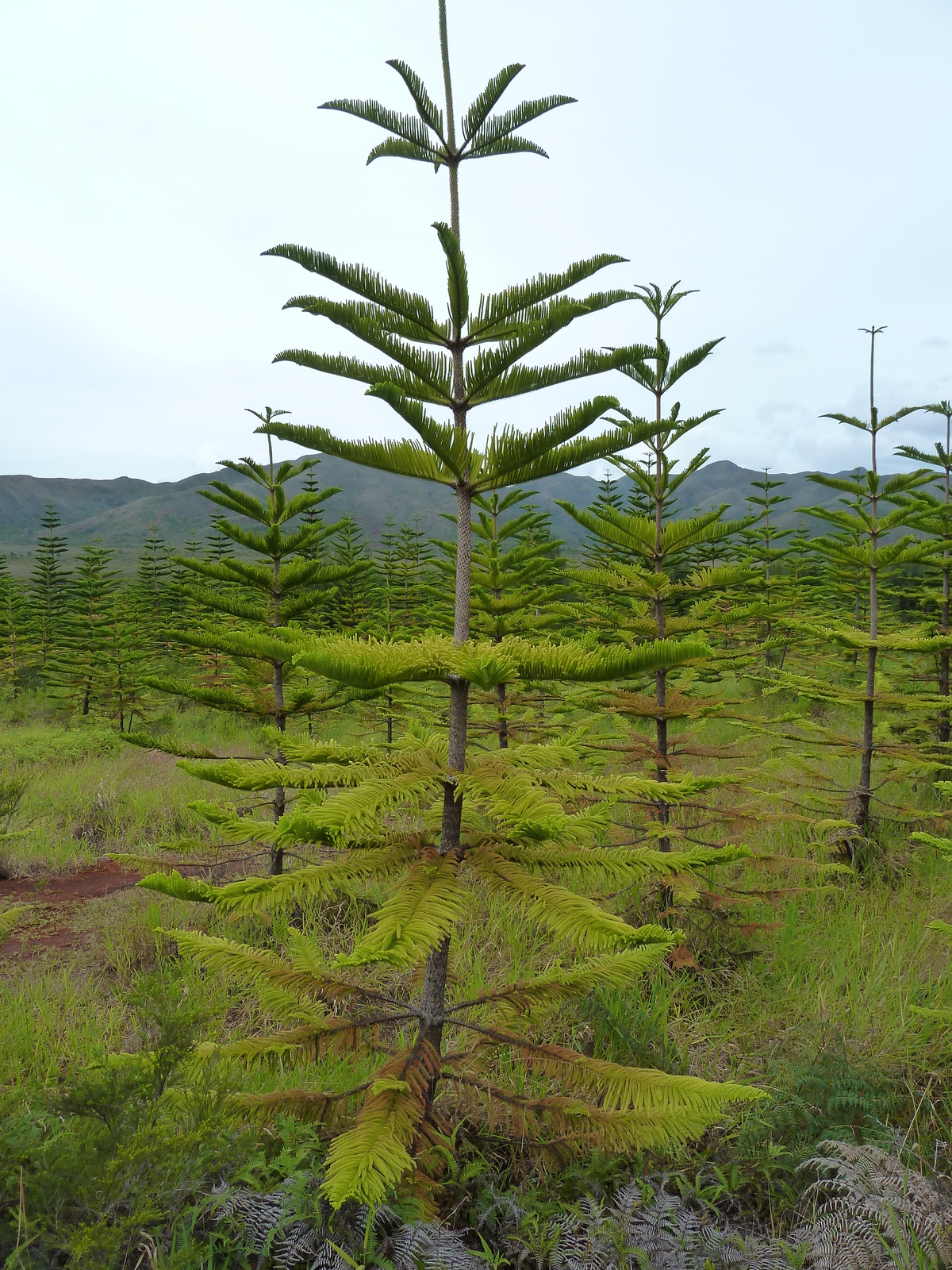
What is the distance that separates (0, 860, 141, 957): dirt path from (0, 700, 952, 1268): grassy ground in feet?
0.42

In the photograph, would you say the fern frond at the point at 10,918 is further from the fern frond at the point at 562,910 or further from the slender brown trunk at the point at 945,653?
the slender brown trunk at the point at 945,653

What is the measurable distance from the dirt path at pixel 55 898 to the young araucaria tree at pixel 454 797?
12.8 ft

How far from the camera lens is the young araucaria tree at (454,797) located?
164cm

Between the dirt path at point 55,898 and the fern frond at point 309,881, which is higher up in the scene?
the fern frond at point 309,881

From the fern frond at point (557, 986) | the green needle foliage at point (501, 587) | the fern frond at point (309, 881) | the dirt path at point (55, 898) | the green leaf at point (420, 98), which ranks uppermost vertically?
the green leaf at point (420, 98)

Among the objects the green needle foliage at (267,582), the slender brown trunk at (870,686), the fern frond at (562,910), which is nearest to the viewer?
the fern frond at (562,910)

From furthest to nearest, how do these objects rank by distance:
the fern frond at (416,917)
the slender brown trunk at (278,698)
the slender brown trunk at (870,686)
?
the slender brown trunk at (870,686) → the slender brown trunk at (278,698) → the fern frond at (416,917)

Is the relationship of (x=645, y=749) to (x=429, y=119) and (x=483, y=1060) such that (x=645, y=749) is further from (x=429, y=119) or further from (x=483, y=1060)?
(x=429, y=119)

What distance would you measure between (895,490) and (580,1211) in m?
6.47

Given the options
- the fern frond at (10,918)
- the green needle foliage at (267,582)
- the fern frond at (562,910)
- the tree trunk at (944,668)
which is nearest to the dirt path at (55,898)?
the fern frond at (10,918)

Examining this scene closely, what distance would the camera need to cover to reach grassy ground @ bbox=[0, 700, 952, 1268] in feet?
6.15

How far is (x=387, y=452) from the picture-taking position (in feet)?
7.04

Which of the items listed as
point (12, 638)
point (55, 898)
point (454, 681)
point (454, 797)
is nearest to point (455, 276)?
point (454, 681)

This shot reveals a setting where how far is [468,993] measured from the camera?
368 cm
